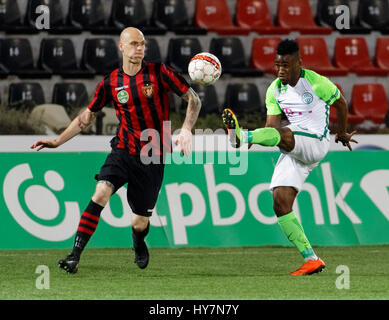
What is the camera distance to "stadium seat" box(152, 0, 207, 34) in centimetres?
1439

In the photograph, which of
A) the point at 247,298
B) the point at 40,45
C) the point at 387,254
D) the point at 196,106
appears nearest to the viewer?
the point at 247,298

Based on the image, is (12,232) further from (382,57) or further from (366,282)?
(382,57)

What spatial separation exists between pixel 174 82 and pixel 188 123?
0.47 metres

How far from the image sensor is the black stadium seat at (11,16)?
13867 millimetres

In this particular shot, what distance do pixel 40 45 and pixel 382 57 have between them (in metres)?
5.06

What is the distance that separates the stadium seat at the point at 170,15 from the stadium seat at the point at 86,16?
2.39ft

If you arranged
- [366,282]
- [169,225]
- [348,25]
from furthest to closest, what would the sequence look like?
[348,25] → [169,225] → [366,282]

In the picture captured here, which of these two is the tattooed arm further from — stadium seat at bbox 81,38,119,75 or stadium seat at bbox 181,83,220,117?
stadium seat at bbox 81,38,119,75

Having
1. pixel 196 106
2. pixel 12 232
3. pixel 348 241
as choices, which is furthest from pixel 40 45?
pixel 196 106

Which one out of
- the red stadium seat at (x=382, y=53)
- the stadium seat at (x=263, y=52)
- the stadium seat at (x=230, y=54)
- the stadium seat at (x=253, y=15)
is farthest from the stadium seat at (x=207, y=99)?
the red stadium seat at (x=382, y=53)

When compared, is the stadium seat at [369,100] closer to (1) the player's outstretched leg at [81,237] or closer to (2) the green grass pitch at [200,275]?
(2) the green grass pitch at [200,275]

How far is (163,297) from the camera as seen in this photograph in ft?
20.2

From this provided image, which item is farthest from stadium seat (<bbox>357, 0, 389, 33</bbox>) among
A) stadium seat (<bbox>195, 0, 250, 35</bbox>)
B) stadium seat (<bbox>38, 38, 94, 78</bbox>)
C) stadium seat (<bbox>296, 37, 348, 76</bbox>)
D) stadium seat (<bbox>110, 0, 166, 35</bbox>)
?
stadium seat (<bbox>38, 38, 94, 78</bbox>)

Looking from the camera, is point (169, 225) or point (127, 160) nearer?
point (127, 160)
